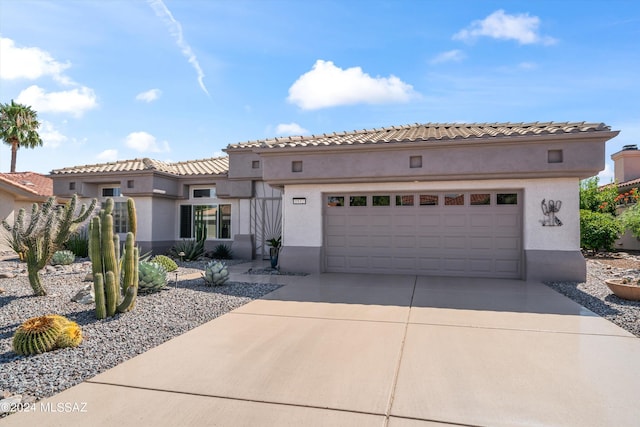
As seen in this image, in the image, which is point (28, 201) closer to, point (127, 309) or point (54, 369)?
point (127, 309)

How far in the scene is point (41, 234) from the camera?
7.88 m

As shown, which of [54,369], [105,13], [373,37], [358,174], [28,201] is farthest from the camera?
[28,201]

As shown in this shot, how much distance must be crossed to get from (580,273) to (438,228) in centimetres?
380

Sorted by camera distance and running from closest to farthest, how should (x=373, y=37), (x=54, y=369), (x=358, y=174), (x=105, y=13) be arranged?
(x=54, y=369) < (x=105, y=13) < (x=358, y=174) < (x=373, y=37)

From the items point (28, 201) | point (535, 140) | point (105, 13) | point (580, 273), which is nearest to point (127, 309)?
point (105, 13)

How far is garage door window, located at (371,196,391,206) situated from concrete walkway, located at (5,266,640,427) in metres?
5.14

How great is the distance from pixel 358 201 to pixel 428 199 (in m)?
2.12

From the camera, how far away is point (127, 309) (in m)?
7.01

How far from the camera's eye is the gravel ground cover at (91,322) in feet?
14.4

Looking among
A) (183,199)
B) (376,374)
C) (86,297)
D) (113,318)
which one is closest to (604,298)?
(376,374)

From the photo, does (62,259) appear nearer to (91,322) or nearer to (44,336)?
(91,322)

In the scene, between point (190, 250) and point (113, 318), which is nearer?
point (113, 318)

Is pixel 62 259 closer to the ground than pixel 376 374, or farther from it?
farther from it

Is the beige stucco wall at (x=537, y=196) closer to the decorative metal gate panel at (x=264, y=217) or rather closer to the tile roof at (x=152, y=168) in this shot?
the decorative metal gate panel at (x=264, y=217)
